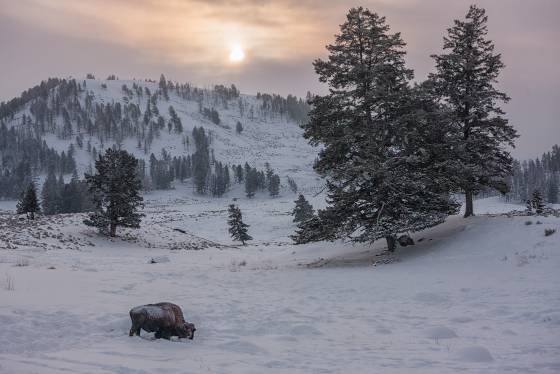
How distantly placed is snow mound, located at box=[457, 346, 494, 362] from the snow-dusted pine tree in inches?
414

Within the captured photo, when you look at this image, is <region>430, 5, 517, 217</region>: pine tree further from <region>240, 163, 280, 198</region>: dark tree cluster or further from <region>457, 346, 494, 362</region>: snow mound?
<region>240, 163, 280, 198</region>: dark tree cluster

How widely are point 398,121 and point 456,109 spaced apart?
5936mm

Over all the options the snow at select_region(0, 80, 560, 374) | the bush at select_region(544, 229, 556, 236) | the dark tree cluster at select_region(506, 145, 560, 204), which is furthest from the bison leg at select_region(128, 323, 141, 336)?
the dark tree cluster at select_region(506, 145, 560, 204)

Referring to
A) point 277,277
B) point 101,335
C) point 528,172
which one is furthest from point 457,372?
point 528,172

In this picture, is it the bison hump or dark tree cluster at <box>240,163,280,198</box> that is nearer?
the bison hump

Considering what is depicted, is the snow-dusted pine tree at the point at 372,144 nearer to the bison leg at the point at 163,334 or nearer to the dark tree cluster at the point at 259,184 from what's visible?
the bison leg at the point at 163,334

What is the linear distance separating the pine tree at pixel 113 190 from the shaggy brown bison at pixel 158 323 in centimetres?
2818

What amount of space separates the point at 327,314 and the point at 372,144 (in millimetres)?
9311

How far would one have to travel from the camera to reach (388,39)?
62.4 feet

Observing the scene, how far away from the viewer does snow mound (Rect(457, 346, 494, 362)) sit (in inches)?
283

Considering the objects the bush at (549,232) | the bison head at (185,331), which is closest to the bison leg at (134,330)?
the bison head at (185,331)

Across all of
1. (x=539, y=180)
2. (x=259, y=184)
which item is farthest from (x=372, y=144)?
(x=539, y=180)

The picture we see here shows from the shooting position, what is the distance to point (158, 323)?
830 cm

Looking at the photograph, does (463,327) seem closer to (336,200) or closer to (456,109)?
(336,200)
